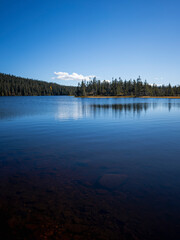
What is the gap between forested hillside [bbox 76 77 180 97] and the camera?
164625mm

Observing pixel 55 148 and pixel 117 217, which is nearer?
pixel 117 217

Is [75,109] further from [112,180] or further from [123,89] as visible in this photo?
[123,89]

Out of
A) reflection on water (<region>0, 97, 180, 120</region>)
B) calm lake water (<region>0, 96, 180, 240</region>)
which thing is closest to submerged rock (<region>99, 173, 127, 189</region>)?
calm lake water (<region>0, 96, 180, 240</region>)

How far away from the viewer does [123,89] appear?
17975cm

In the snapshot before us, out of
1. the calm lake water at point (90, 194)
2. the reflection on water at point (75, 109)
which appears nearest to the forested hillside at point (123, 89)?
the reflection on water at point (75, 109)

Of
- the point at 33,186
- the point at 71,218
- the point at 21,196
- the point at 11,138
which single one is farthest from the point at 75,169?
the point at 11,138

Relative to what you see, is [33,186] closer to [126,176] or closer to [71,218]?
[71,218]

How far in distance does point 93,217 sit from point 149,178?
3.37 metres

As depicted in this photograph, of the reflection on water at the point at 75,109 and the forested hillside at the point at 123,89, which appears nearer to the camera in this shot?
the reflection on water at the point at 75,109

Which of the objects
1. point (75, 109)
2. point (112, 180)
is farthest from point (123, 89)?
point (112, 180)

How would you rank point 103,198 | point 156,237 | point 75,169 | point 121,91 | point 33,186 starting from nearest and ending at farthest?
point 156,237 < point 103,198 < point 33,186 < point 75,169 < point 121,91

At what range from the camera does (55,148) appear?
11.5 metres

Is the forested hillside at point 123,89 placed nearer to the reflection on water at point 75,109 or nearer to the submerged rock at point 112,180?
the reflection on water at point 75,109

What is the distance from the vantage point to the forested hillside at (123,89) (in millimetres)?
164625
